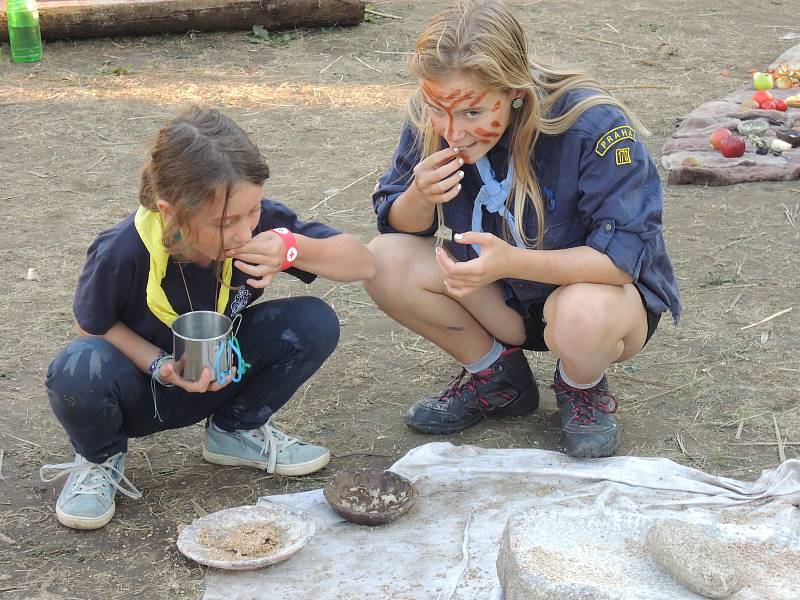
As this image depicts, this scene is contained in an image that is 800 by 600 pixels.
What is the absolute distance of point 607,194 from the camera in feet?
9.47

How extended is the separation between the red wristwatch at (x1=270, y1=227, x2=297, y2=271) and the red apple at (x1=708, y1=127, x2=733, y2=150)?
3.46 metres

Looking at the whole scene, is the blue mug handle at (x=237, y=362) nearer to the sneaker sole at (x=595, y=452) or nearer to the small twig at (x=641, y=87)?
the sneaker sole at (x=595, y=452)

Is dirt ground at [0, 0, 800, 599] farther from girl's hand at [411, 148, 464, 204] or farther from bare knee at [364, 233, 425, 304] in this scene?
girl's hand at [411, 148, 464, 204]

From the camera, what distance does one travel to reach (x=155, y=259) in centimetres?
273

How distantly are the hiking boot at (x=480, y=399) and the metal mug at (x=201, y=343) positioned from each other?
2.64ft

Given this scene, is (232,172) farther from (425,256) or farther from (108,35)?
(108,35)

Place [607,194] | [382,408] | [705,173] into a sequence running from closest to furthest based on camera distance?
[607,194]
[382,408]
[705,173]

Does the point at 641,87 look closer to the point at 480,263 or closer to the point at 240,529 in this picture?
the point at 480,263

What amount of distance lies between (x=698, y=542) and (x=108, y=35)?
6.62 m

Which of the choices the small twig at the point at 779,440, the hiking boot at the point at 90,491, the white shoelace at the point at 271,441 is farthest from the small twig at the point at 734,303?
the hiking boot at the point at 90,491

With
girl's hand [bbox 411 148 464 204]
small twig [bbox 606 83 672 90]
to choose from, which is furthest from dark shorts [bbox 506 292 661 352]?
small twig [bbox 606 83 672 90]

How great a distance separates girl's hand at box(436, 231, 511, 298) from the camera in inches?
110

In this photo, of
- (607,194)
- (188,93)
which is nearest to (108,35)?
(188,93)

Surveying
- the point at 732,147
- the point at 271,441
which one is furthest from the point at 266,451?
the point at 732,147
